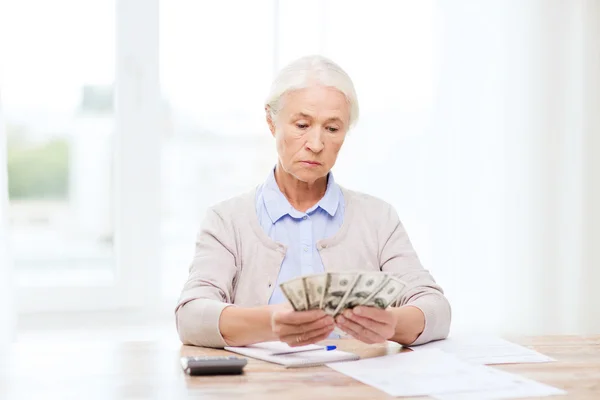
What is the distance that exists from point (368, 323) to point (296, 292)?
226mm

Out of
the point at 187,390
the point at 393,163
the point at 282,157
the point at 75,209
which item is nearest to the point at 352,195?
the point at 282,157

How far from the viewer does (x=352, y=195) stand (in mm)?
2287

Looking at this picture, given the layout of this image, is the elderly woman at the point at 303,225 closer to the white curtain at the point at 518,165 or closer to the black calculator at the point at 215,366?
the black calculator at the point at 215,366

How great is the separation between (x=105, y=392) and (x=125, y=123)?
6.79ft

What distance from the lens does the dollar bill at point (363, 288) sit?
152 centimetres

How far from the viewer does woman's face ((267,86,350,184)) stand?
2115 millimetres

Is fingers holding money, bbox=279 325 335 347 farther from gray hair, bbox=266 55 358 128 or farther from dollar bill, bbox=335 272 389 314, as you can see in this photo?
Result: gray hair, bbox=266 55 358 128

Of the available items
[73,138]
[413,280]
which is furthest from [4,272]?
[413,280]

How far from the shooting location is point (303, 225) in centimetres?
220

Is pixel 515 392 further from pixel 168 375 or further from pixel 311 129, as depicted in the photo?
pixel 311 129

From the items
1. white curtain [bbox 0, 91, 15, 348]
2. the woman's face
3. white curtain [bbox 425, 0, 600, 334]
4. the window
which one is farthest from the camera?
white curtain [bbox 425, 0, 600, 334]

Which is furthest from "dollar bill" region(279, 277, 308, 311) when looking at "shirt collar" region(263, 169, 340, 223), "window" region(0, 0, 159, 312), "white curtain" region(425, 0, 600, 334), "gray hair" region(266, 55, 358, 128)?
"white curtain" region(425, 0, 600, 334)

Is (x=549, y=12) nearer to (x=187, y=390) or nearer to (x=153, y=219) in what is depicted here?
(x=153, y=219)

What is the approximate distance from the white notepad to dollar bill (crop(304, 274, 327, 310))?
115 mm
